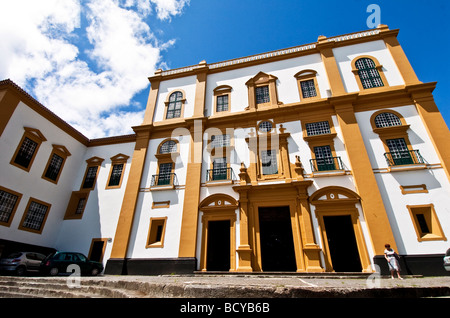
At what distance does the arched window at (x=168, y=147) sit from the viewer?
16.5 metres

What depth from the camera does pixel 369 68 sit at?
15602mm

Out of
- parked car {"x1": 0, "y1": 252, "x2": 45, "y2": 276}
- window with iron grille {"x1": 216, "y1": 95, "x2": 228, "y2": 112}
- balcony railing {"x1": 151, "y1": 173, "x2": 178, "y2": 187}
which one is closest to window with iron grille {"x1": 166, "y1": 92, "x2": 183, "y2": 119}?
window with iron grille {"x1": 216, "y1": 95, "x2": 228, "y2": 112}

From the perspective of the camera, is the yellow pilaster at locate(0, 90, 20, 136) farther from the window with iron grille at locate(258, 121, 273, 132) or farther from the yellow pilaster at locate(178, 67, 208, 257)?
the window with iron grille at locate(258, 121, 273, 132)

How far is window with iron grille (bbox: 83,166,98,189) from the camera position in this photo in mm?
17258

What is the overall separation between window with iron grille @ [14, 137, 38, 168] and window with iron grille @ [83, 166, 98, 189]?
146 inches

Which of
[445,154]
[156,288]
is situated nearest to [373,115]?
[445,154]

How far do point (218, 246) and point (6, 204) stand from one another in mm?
12594

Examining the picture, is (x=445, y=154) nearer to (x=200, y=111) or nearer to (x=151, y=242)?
(x=200, y=111)

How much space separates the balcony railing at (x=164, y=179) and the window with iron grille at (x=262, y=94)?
318 inches

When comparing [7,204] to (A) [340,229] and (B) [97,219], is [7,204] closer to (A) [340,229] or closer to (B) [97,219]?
(B) [97,219]

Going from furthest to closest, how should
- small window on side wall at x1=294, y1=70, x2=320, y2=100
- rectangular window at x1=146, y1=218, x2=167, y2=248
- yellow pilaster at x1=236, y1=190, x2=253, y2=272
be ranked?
small window on side wall at x1=294, y1=70, x2=320, y2=100 → rectangular window at x1=146, y1=218, x2=167, y2=248 → yellow pilaster at x1=236, y1=190, x2=253, y2=272

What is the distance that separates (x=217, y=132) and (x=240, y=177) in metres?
4.11

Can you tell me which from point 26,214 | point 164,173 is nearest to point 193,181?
point 164,173
